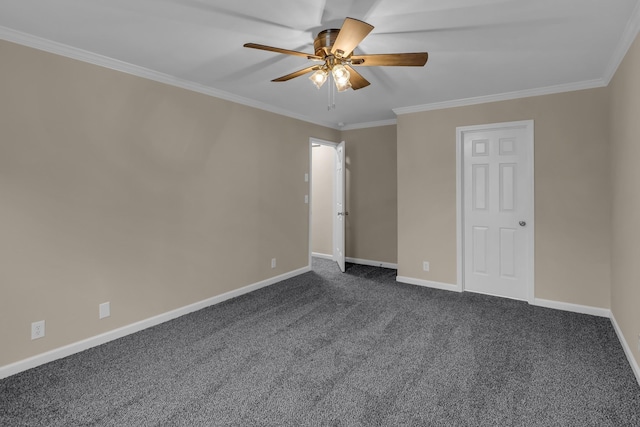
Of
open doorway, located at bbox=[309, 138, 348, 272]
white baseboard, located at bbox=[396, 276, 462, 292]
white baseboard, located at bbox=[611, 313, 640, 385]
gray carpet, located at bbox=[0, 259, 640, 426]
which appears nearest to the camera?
gray carpet, located at bbox=[0, 259, 640, 426]

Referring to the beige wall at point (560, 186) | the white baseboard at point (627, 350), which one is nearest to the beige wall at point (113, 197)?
the beige wall at point (560, 186)

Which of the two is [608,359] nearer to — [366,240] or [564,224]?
[564,224]

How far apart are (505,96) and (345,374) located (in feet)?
11.0

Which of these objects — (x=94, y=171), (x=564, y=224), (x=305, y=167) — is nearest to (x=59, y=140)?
(x=94, y=171)

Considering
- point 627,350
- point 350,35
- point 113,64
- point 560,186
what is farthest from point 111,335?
point 560,186

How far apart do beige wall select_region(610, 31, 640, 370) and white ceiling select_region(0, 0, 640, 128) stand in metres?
0.26

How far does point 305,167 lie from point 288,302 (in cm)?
207

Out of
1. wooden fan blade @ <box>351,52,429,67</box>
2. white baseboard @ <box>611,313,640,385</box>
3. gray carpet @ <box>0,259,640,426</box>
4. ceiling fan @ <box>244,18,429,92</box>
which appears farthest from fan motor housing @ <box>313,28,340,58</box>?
white baseboard @ <box>611,313,640,385</box>

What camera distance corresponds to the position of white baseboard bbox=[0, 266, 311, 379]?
7.94 ft

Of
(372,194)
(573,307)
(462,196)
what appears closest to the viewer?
(573,307)

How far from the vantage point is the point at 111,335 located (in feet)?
9.51

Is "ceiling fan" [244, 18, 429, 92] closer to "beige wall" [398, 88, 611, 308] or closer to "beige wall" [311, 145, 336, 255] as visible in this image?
"beige wall" [398, 88, 611, 308]

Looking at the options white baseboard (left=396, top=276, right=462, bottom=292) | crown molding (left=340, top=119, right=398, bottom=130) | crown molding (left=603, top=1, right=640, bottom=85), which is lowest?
white baseboard (left=396, top=276, right=462, bottom=292)

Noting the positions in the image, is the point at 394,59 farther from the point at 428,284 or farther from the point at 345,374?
the point at 428,284
